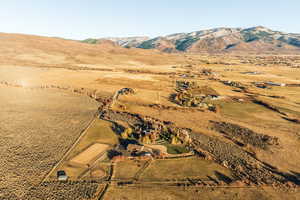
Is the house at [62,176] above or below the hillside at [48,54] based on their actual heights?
below

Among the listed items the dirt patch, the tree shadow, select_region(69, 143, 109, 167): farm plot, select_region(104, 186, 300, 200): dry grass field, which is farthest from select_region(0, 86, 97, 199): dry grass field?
the dirt patch

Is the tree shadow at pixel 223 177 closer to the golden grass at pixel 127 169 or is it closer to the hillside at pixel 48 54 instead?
the golden grass at pixel 127 169

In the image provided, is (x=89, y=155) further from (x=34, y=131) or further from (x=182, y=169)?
(x=34, y=131)

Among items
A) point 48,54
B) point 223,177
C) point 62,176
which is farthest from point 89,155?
point 48,54

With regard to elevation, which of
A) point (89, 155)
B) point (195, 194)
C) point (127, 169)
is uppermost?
point (89, 155)

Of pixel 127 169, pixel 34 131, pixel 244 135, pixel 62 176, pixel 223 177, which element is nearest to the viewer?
pixel 62 176

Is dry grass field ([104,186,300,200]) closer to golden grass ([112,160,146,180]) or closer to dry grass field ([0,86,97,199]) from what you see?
golden grass ([112,160,146,180])

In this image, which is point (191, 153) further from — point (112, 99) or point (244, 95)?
point (244, 95)

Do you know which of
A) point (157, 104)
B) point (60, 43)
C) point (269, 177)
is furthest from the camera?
point (60, 43)

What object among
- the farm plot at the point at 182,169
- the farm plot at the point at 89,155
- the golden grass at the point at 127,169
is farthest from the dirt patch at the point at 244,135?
the farm plot at the point at 89,155

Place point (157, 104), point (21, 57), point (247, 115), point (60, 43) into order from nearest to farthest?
point (247, 115) < point (157, 104) < point (21, 57) < point (60, 43)

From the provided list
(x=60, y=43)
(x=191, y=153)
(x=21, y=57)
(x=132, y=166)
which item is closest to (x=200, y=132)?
(x=191, y=153)
